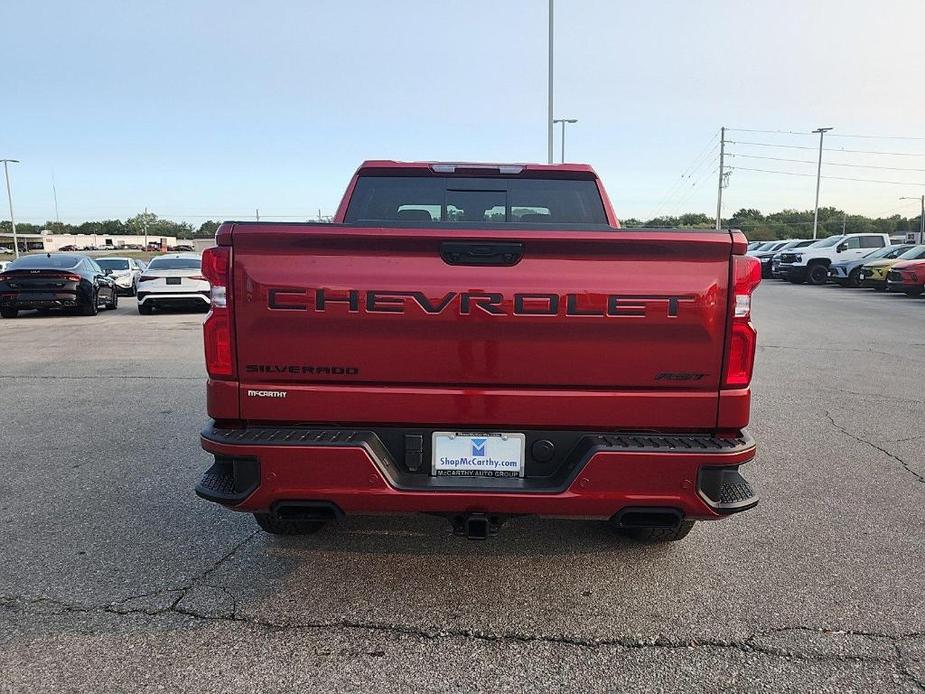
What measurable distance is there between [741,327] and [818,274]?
29.5 m

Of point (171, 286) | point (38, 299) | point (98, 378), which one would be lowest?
point (98, 378)

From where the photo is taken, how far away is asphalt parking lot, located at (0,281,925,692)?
2.55 m

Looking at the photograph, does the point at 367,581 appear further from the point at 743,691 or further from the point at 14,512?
the point at 14,512

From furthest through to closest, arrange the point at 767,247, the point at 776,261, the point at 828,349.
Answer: the point at 767,247 → the point at 776,261 → the point at 828,349

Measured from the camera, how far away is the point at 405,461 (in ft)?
9.11

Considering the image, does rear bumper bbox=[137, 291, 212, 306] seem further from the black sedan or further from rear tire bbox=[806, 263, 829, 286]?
rear tire bbox=[806, 263, 829, 286]

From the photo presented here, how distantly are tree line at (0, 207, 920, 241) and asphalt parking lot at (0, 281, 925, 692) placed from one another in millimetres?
60406

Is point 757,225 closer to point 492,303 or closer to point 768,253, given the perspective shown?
point 768,253

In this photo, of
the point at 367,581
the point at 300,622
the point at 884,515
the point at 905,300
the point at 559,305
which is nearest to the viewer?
the point at 559,305

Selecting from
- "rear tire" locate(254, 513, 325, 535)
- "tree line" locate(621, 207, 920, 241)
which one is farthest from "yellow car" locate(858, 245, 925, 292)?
"tree line" locate(621, 207, 920, 241)

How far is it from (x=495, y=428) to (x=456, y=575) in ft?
3.12

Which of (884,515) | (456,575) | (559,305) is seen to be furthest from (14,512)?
(884,515)

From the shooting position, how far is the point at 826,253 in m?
28.4

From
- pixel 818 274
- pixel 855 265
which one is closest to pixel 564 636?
pixel 855 265
